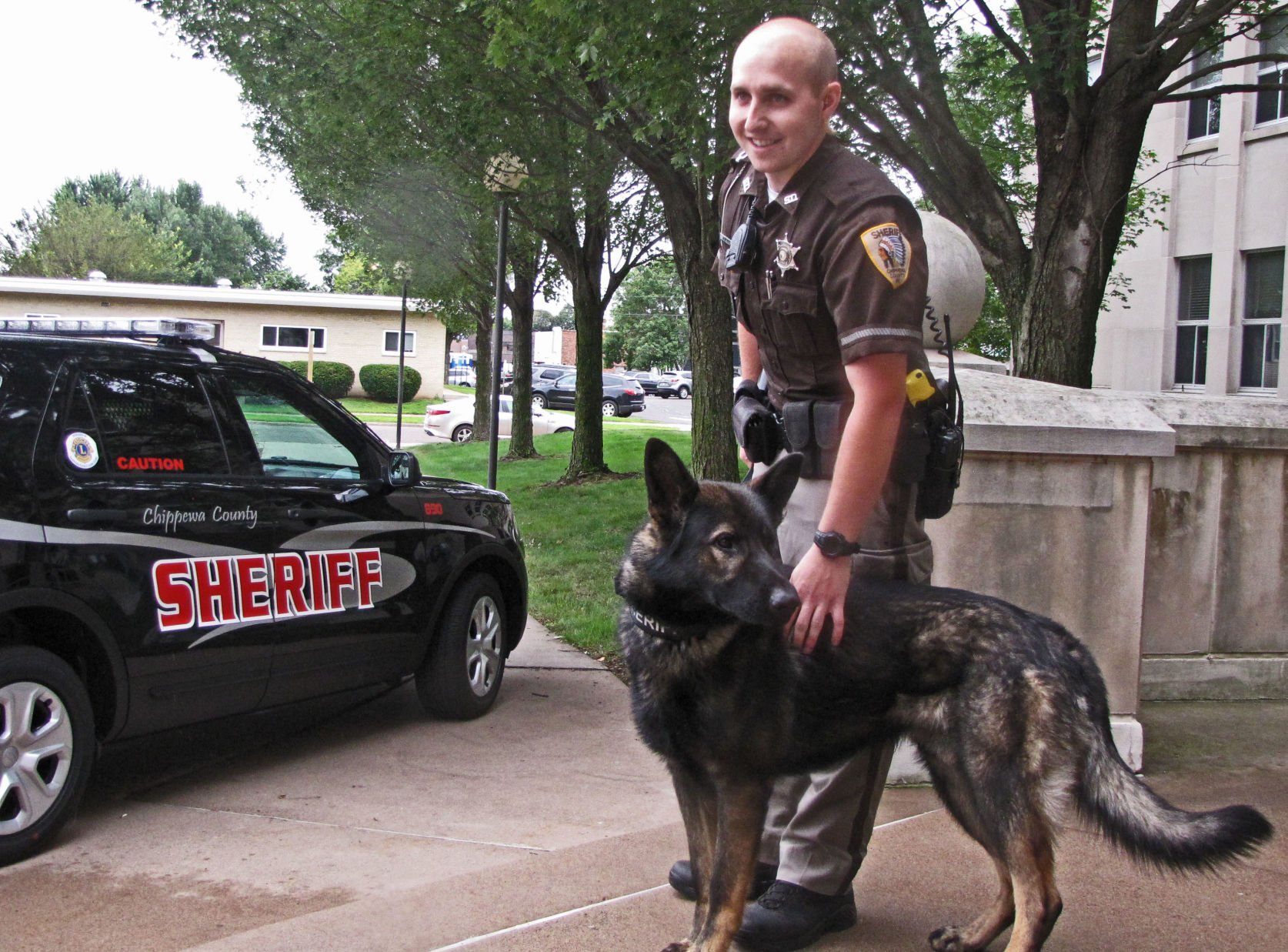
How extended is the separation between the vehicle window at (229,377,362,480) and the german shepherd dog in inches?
110

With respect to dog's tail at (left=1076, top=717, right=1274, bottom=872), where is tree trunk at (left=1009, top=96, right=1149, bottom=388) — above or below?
above

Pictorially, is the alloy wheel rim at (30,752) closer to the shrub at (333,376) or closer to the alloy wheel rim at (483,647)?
the alloy wheel rim at (483,647)

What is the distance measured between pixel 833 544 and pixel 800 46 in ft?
3.84

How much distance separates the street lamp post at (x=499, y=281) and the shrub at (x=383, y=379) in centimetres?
3337

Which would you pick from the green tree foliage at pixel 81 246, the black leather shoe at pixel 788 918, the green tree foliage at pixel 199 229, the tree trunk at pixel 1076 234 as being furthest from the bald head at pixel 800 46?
the green tree foliage at pixel 199 229

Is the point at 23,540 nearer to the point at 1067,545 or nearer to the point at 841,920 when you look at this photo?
the point at 841,920

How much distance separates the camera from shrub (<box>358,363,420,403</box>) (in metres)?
46.5

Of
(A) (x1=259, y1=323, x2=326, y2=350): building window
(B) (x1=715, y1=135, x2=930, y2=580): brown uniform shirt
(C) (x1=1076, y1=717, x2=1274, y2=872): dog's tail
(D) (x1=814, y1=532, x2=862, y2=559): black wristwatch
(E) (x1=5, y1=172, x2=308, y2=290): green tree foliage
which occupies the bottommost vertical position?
(C) (x1=1076, y1=717, x2=1274, y2=872): dog's tail

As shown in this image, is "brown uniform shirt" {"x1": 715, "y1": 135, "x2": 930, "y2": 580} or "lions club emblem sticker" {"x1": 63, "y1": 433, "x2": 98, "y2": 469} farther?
"lions club emblem sticker" {"x1": 63, "y1": 433, "x2": 98, "y2": 469}

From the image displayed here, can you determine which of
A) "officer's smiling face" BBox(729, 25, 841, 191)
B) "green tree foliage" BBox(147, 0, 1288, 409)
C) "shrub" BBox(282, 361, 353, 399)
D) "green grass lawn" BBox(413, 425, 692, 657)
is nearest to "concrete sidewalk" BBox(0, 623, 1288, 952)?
"green grass lawn" BBox(413, 425, 692, 657)

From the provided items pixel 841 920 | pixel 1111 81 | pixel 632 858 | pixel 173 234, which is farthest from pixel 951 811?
pixel 173 234

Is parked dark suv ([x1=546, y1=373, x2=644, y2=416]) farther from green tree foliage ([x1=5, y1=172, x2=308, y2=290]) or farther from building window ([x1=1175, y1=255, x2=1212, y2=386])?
green tree foliage ([x1=5, y1=172, x2=308, y2=290])

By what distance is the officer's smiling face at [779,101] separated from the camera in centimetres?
278

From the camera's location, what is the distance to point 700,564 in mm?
2629
